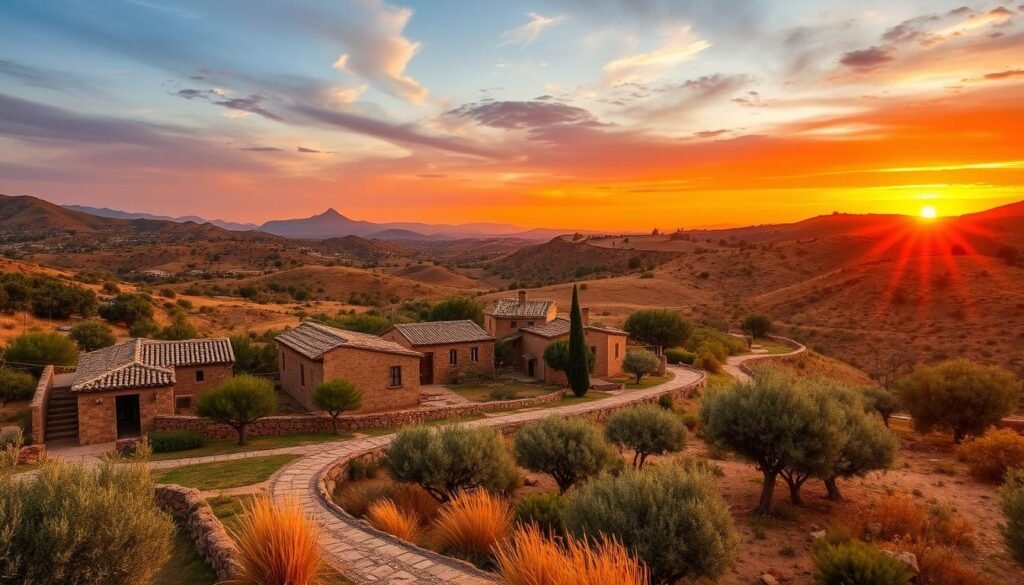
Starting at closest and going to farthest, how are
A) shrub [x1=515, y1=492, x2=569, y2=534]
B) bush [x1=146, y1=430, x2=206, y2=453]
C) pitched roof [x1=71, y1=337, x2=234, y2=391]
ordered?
shrub [x1=515, y1=492, x2=569, y2=534] → bush [x1=146, y1=430, x2=206, y2=453] → pitched roof [x1=71, y1=337, x2=234, y2=391]

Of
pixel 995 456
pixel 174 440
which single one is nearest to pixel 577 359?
pixel 995 456

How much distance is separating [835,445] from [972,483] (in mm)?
9538

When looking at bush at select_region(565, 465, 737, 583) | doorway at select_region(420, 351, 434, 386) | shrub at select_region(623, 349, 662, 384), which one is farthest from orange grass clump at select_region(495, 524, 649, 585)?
shrub at select_region(623, 349, 662, 384)

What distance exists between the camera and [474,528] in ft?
38.4

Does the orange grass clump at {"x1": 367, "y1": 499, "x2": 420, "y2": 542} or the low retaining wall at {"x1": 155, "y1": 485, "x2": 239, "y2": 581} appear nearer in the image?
the low retaining wall at {"x1": 155, "y1": 485, "x2": 239, "y2": 581}

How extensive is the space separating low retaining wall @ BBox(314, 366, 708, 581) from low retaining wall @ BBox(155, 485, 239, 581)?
2.71m

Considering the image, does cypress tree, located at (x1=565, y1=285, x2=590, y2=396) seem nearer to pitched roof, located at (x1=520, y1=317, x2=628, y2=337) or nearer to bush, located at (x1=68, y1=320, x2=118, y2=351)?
pitched roof, located at (x1=520, y1=317, x2=628, y2=337)

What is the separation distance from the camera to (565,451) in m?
16.9

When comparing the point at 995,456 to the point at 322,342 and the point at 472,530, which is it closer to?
the point at 472,530

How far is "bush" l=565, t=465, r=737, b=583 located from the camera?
9852mm

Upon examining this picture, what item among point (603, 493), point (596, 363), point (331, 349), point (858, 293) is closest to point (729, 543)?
point (603, 493)

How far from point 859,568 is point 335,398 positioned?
1761 centimetres

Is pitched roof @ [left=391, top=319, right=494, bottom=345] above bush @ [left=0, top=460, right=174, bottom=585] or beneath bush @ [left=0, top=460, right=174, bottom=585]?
beneath

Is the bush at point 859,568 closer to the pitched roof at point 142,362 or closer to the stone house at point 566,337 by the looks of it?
the pitched roof at point 142,362
